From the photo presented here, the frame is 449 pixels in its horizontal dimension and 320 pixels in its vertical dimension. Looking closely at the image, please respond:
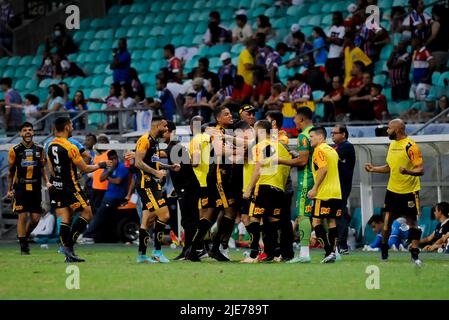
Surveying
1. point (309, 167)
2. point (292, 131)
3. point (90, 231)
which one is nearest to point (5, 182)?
point (90, 231)

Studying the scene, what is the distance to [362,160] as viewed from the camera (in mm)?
21781

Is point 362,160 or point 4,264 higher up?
point 362,160

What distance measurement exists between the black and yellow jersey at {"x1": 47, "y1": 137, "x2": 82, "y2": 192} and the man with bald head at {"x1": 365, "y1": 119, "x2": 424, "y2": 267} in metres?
4.38

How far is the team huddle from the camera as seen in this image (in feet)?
54.7

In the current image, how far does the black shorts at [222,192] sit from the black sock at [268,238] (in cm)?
71

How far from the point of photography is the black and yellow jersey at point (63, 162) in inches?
683

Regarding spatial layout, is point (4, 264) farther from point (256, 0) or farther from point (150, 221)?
point (256, 0)

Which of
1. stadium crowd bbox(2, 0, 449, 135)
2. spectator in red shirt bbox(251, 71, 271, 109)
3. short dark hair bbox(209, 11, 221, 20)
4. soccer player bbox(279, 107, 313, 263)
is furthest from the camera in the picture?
short dark hair bbox(209, 11, 221, 20)

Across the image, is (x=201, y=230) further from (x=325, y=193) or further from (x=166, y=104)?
(x=166, y=104)

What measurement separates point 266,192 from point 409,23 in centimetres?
942

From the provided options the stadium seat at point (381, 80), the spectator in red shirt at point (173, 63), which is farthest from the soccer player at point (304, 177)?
the spectator in red shirt at point (173, 63)

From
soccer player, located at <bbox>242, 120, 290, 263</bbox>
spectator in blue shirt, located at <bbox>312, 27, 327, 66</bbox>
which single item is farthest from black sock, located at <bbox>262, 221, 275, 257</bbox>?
spectator in blue shirt, located at <bbox>312, 27, 327, 66</bbox>

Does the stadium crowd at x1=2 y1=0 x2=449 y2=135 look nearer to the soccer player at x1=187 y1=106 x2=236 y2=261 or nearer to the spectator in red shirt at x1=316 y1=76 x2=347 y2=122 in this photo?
the spectator in red shirt at x1=316 y1=76 x2=347 y2=122

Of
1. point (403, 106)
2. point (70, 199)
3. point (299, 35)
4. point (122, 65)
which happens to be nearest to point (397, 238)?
point (403, 106)
